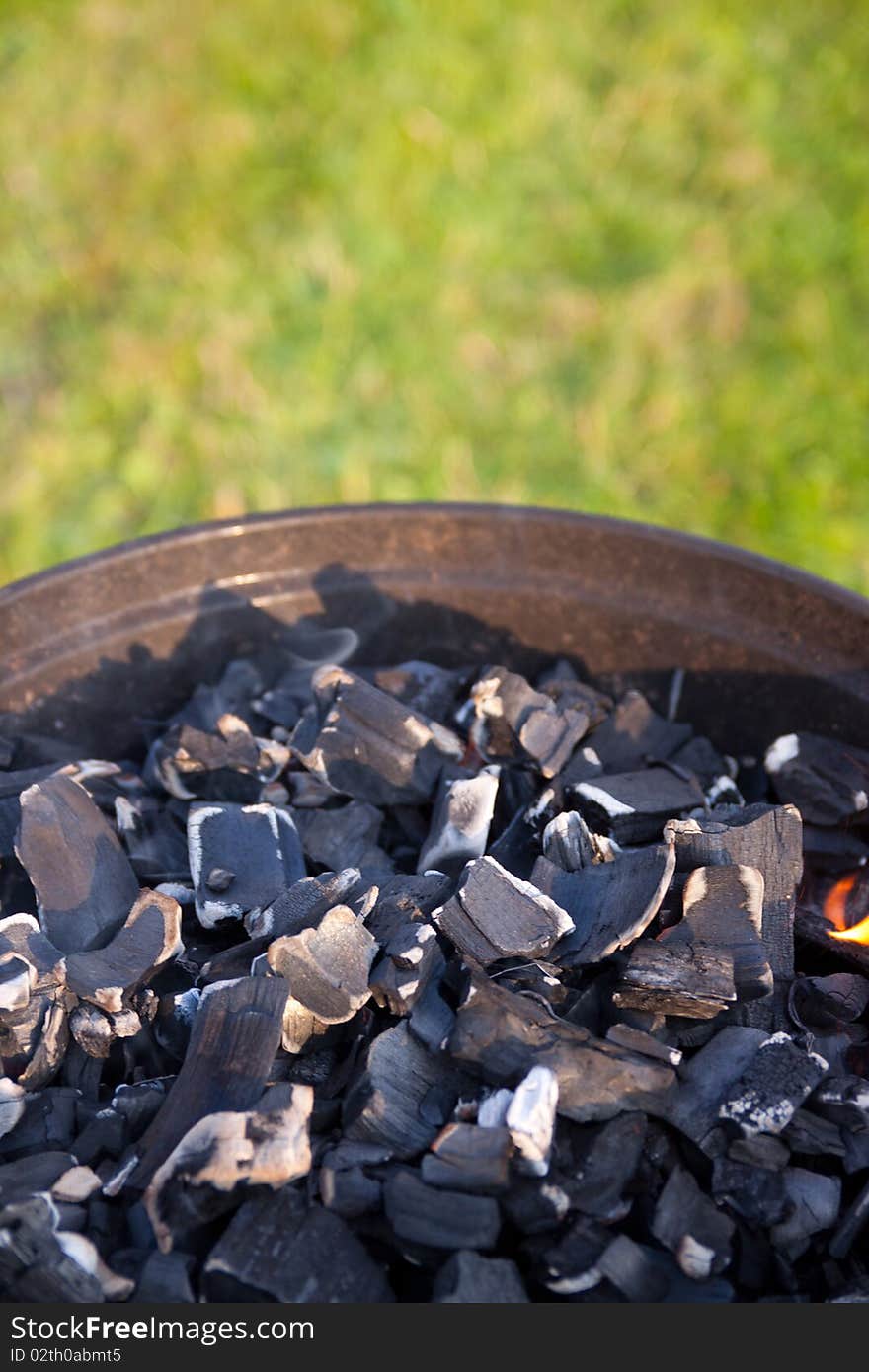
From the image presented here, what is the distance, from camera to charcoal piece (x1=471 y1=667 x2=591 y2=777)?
6.12 feet

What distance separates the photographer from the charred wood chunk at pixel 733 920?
4.92 feet

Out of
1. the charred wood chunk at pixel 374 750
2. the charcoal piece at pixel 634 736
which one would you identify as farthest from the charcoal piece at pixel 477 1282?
the charcoal piece at pixel 634 736

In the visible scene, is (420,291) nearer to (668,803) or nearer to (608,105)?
(608,105)

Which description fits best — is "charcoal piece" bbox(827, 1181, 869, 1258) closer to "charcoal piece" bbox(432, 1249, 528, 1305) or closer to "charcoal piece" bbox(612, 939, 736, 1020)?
"charcoal piece" bbox(612, 939, 736, 1020)

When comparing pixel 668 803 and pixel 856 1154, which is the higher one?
pixel 668 803

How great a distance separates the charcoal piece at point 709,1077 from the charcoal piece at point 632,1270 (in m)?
0.15

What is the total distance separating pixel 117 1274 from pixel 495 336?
3.25m

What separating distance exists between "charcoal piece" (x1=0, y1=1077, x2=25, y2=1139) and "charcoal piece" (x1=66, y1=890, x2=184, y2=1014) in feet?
0.45

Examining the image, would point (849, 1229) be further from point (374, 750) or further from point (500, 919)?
point (374, 750)

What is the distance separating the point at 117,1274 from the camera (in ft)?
4.28

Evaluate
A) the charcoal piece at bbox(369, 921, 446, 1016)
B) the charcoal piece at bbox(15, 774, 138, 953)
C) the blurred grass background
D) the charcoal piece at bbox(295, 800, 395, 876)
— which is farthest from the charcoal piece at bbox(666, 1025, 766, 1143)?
the blurred grass background

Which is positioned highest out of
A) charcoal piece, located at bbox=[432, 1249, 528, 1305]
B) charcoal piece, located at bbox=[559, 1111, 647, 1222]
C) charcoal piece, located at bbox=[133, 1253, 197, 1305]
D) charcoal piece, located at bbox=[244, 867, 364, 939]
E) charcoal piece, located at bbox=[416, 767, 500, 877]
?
charcoal piece, located at bbox=[416, 767, 500, 877]

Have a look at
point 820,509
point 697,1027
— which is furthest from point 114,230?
point 697,1027

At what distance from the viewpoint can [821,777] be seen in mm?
1877
